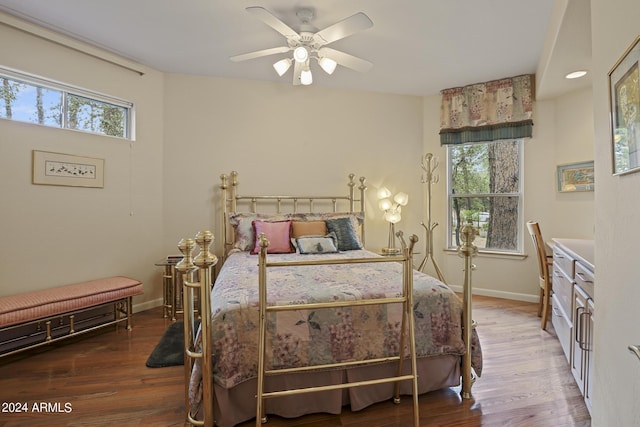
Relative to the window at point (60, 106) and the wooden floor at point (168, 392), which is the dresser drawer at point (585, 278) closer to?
→ the wooden floor at point (168, 392)

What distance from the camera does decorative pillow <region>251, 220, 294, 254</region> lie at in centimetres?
324

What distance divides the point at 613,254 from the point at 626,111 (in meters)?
0.52

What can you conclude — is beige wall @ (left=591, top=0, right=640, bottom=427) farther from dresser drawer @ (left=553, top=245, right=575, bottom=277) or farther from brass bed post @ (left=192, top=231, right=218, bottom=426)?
brass bed post @ (left=192, top=231, right=218, bottom=426)

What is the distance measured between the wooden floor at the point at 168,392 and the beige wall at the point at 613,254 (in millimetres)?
520

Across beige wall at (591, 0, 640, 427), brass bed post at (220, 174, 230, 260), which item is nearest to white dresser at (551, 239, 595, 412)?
beige wall at (591, 0, 640, 427)

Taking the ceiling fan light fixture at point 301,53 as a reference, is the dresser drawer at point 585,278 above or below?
below

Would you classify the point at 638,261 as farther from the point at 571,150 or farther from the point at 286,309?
the point at 571,150

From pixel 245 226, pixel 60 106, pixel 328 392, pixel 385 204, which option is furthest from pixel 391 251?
pixel 60 106

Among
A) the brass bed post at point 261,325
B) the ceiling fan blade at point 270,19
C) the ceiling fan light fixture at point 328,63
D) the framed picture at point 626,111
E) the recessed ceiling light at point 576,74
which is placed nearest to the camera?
the framed picture at point 626,111

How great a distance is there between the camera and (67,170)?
9.71 ft

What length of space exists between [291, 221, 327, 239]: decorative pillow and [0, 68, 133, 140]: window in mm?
1995

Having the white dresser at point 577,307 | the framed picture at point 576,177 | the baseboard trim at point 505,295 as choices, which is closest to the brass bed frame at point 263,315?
the white dresser at point 577,307

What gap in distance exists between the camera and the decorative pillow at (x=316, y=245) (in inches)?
124

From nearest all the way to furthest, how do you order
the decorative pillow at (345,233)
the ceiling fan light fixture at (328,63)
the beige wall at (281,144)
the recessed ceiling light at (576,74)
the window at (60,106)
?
1. the ceiling fan light fixture at (328,63)
2. the window at (60,106)
3. the recessed ceiling light at (576,74)
4. the decorative pillow at (345,233)
5. the beige wall at (281,144)
